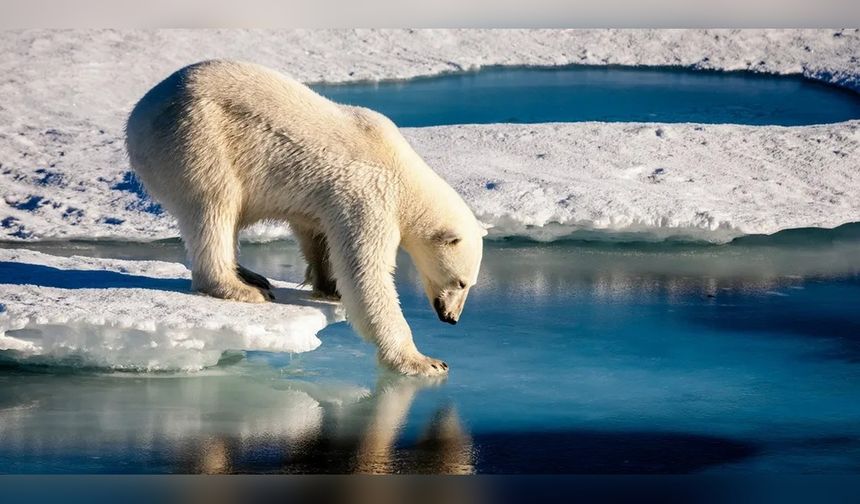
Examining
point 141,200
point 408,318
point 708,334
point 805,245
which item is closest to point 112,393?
point 408,318

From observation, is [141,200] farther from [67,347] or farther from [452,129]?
[67,347]

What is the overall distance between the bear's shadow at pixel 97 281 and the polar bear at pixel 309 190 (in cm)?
18

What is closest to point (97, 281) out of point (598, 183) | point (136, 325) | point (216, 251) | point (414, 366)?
point (216, 251)

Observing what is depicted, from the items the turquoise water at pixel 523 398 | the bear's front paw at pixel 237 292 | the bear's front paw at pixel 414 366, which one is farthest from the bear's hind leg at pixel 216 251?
the bear's front paw at pixel 414 366

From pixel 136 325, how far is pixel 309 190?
3.24 ft

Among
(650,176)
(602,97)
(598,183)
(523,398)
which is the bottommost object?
(523,398)

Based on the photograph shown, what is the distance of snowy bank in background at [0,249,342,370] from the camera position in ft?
16.3

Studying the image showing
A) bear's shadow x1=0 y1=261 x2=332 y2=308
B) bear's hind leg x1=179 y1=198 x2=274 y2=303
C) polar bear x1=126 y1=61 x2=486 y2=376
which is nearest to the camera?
polar bear x1=126 y1=61 x2=486 y2=376

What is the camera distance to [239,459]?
14.4 feet

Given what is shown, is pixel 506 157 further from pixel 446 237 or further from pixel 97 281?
pixel 97 281

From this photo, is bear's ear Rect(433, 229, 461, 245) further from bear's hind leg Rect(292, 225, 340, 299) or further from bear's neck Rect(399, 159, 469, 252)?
bear's hind leg Rect(292, 225, 340, 299)

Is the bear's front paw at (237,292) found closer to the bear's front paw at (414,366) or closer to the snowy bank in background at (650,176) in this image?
the bear's front paw at (414,366)

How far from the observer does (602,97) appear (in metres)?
13.1

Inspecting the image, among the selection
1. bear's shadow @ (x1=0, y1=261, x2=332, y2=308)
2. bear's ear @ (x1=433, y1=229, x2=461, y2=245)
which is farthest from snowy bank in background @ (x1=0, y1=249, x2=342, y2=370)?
bear's ear @ (x1=433, y1=229, x2=461, y2=245)
